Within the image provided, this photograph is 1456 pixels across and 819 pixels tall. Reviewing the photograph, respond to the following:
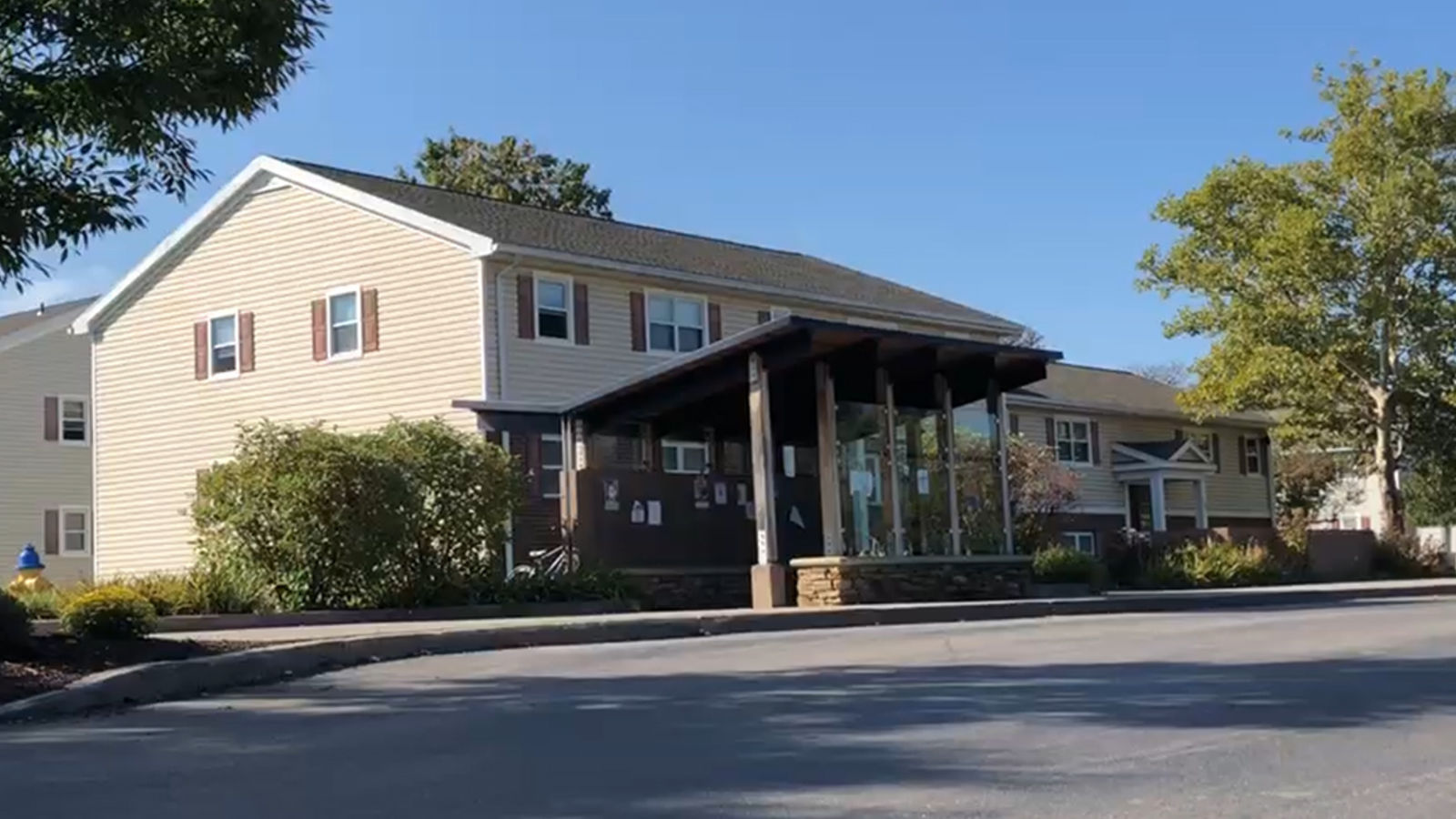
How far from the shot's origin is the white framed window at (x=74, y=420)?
42750mm

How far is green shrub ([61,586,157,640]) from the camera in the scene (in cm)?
1452

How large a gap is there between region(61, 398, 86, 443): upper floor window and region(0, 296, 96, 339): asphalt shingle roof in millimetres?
2219

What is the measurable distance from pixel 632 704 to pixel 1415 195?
33.2m

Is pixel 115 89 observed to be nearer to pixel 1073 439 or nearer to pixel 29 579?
pixel 29 579

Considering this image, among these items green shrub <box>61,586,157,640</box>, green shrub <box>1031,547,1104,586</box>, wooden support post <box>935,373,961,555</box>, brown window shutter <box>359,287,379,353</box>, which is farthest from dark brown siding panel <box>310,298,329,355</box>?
green shrub <box>61,586,157,640</box>

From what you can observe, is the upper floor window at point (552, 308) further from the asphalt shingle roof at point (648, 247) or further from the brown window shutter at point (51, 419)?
the brown window shutter at point (51, 419)

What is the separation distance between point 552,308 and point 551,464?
3227 mm

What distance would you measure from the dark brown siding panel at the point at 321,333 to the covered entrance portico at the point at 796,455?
6.39m

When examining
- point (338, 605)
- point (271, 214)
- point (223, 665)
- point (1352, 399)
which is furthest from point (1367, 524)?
point (223, 665)

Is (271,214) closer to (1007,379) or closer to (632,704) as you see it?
(1007,379)

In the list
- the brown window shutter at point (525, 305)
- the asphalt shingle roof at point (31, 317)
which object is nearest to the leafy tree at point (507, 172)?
the asphalt shingle roof at point (31, 317)

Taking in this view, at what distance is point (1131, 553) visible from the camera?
122 ft

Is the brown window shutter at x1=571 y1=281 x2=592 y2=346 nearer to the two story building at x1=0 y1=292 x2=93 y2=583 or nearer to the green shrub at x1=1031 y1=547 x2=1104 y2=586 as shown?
the green shrub at x1=1031 y1=547 x2=1104 y2=586

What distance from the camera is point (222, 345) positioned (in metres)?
33.9
